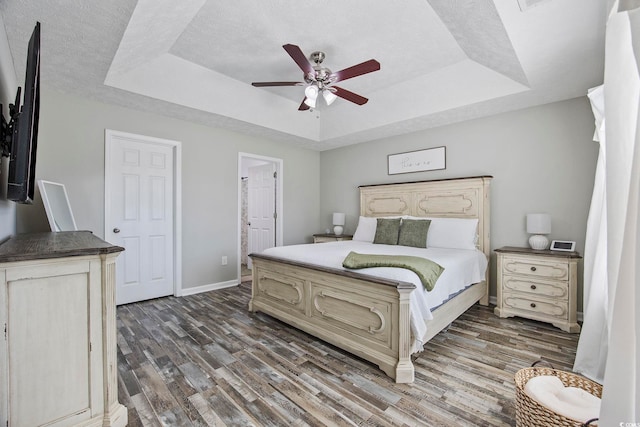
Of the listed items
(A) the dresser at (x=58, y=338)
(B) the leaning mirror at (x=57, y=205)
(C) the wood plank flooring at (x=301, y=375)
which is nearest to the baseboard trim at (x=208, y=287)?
(C) the wood plank flooring at (x=301, y=375)

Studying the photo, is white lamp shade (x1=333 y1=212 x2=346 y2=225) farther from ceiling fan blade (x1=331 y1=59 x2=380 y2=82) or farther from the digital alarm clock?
the digital alarm clock

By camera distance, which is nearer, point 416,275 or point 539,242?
point 416,275

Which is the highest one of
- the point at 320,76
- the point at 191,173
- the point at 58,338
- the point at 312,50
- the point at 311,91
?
the point at 312,50

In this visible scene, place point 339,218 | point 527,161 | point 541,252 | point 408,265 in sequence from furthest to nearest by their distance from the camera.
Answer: point 339,218
point 527,161
point 541,252
point 408,265

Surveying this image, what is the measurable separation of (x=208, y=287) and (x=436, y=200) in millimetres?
3456

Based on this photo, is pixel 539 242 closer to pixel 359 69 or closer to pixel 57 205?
pixel 359 69

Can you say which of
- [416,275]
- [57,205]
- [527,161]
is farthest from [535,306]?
[57,205]

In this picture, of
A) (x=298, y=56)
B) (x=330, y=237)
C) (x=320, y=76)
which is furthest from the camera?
(x=330, y=237)

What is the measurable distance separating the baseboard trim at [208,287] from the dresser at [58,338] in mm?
2499

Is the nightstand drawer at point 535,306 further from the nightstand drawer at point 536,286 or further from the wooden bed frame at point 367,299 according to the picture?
the wooden bed frame at point 367,299

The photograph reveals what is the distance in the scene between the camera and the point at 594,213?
7.25 ft

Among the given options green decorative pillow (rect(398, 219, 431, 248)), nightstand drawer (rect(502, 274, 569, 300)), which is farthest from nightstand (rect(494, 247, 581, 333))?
green decorative pillow (rect(398, 219, 431, 248))

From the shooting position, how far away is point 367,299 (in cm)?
215

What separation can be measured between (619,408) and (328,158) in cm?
515
